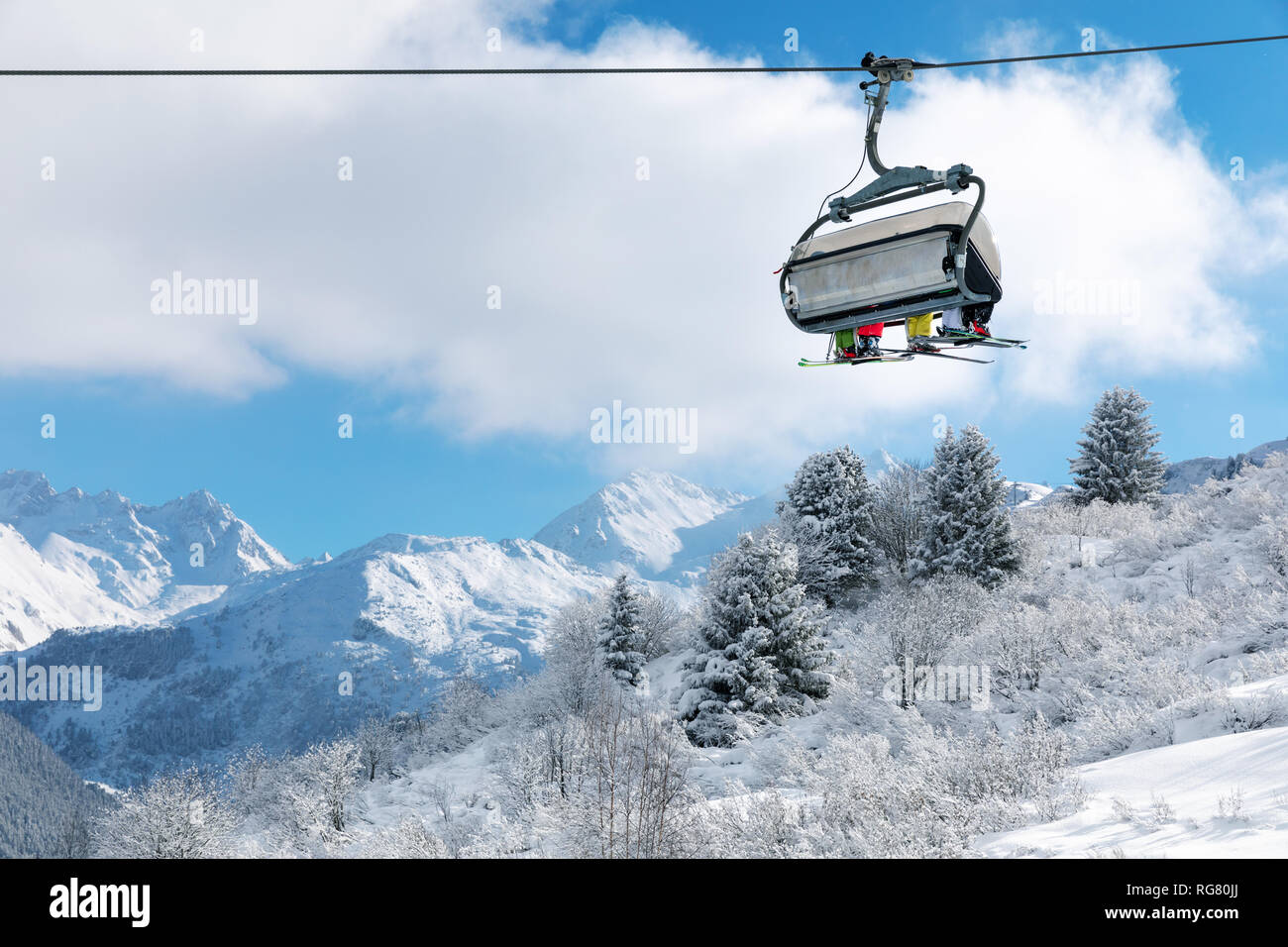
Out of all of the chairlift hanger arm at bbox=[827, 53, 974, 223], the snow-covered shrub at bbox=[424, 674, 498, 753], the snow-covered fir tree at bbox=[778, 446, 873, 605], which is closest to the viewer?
the chairlift hanger arm at bbox=[827, 53, 974, 223]

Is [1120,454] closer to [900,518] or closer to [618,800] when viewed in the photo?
[900,518]

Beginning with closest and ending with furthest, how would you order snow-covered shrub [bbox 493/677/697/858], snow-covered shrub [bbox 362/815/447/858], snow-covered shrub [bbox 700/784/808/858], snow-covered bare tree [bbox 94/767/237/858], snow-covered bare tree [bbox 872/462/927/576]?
snow-covered shrub [bbox 700/784/808/858] → snow-covered shrub [bbox 493/677/697/858] → snow-covered shrub [bbox 362/815/447/858] → snow-covered bare tree [bbox 94/767/237/858] → snow-covered bare tree [bbox 872/462/927/576]

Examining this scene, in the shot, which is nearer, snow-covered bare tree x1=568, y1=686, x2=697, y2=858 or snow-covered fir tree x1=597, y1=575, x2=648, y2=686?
snow-covered bare tree x1=568, y1=686, x2=697, y2=858

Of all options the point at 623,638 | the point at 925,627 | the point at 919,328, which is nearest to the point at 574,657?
the point at 623,638

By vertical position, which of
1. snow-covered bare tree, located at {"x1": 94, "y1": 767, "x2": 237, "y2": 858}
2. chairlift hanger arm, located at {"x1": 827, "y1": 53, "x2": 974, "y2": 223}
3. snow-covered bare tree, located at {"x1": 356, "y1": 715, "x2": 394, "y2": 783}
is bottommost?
snow-covered bare tree, located at {"x1": 356, "y1": 715, "x2": 394, "y2": 783}

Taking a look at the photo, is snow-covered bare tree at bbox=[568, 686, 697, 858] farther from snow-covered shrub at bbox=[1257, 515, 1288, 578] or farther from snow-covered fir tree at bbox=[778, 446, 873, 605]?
snow-covered fir tree at bbox=[778, 446, 873, 605]

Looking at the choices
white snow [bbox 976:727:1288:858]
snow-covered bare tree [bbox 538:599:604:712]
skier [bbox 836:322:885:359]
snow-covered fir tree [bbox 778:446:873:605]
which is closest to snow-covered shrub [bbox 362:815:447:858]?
white snow [bbox 976:727:1288:858]
